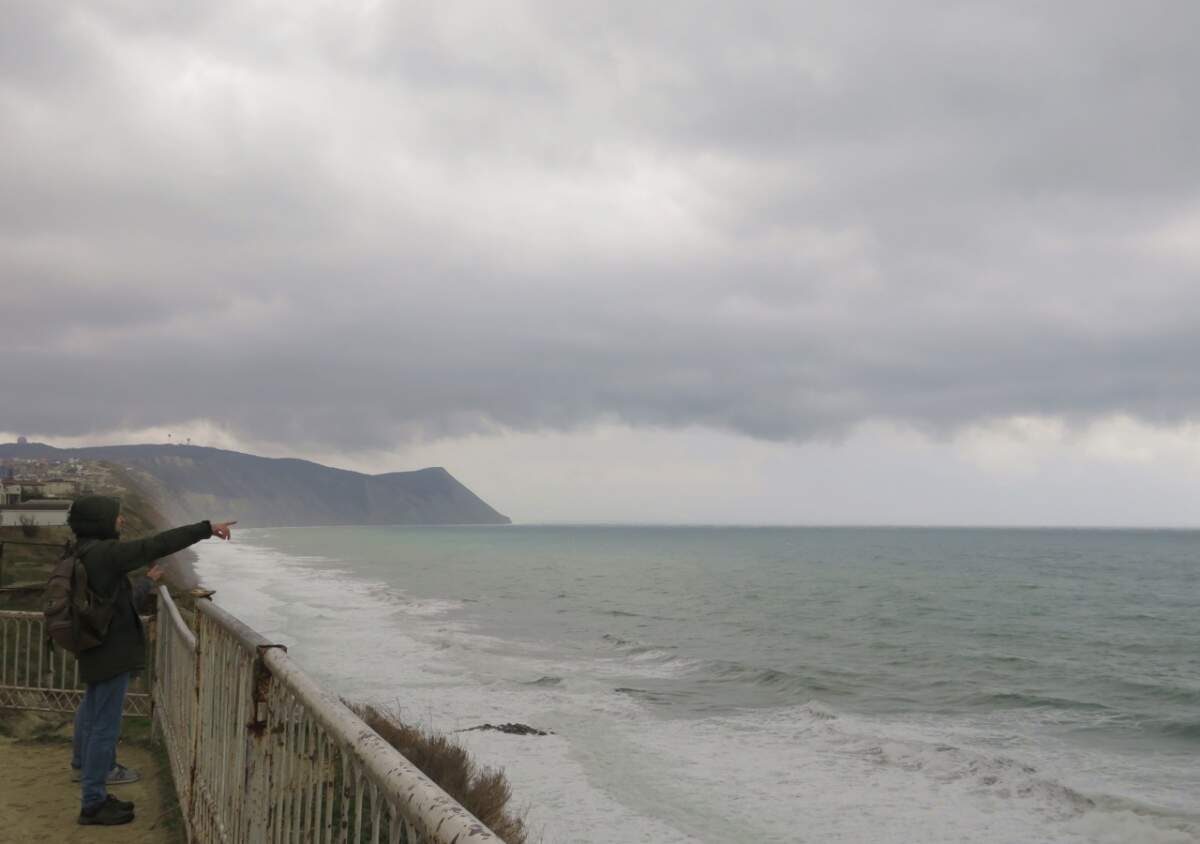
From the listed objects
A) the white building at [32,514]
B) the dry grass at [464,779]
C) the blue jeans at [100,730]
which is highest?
the blue jeans at [100,730]

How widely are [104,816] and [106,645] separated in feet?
4.48

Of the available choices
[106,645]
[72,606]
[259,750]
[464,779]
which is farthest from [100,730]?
[464,779]

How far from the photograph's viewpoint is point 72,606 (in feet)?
19.2

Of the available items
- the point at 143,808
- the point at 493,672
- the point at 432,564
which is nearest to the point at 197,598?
the point at 143,808

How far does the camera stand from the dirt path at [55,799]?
247 inches

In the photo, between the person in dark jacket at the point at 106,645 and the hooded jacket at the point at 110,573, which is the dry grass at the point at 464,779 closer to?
the person in dark jacket at the point at 106,645

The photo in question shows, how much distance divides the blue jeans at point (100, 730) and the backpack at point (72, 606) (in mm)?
485

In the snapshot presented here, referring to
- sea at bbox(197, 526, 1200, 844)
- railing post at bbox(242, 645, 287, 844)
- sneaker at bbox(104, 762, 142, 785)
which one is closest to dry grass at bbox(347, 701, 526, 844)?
sea at bbox(197, 526, 1200, 844)

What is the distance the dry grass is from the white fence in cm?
407

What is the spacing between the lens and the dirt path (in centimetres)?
626

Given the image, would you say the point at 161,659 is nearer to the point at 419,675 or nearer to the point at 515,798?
the point at 515,798

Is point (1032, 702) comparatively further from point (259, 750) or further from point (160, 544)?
point (259, 750)

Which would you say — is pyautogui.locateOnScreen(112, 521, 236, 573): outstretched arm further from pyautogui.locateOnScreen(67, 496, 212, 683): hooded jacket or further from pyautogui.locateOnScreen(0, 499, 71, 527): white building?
pyautogui.locateOnScreen(0, 499, 71, 527): white building

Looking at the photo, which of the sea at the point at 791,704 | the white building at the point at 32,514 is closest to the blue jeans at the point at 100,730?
the sea at the point at 791,704
